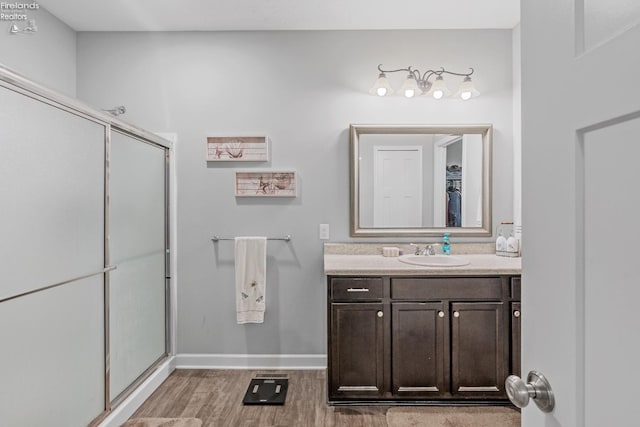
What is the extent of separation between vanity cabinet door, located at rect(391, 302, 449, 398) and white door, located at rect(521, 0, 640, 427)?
1701 mm

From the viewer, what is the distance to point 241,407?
2381 mm

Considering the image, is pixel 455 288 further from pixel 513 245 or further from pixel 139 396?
pixel 139 396

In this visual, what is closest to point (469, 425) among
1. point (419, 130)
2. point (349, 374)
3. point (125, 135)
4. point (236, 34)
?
point (349, 374)

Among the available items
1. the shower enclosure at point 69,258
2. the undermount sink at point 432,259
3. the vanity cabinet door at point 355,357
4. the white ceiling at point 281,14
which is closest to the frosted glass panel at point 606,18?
the shower enclosure at point 69,258

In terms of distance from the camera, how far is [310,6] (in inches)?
103

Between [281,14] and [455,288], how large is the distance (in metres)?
2.23

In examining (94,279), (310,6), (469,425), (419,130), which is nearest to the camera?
(94,279)

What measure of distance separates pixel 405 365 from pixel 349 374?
35 centimetres

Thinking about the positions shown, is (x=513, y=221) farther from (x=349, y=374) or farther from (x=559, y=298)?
(x=559, y=298)

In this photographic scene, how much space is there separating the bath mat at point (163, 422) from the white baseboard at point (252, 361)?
28.6 inches

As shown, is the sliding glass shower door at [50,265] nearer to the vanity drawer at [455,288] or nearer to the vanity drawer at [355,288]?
the vanity drawer at [355,288]

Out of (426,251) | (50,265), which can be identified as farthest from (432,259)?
(50,265)

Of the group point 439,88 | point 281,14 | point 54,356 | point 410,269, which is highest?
point 281,14

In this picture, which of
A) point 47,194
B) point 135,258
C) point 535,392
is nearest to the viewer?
point 535,392
